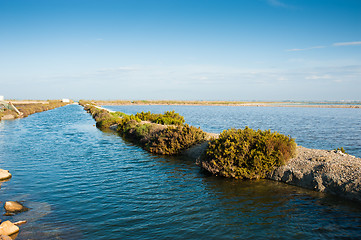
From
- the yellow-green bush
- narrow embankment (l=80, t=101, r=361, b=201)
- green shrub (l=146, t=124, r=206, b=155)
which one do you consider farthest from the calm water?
the yellow-green bush

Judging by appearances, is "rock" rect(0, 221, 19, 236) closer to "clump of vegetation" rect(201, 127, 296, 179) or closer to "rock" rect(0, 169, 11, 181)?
"rock" rect(0, 169, 11, 181)

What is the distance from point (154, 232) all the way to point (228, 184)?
18.0 feet

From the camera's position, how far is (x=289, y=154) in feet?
44.2

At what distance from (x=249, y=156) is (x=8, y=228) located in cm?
1022

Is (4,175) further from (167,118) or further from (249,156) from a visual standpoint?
(167,118)

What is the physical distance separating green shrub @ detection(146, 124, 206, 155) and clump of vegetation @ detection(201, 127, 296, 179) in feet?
16.0

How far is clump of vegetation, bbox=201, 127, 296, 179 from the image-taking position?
512 inches

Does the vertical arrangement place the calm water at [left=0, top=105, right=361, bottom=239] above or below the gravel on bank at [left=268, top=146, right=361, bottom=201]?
below

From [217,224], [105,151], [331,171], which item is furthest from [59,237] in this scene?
[105,151]

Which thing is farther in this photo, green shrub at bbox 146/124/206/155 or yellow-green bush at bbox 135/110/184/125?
yellow-green bush at bbox 135/110/184/125

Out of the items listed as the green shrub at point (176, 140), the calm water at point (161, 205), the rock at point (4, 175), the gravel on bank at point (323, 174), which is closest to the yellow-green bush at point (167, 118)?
the green shrub at point (176, 140)

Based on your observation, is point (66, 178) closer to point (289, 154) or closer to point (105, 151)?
point (105, 151)

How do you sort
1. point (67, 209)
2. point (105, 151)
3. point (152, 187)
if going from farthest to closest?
point (105, 151) < point (152, 187) < point (67, 209)

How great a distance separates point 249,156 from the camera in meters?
13.1
